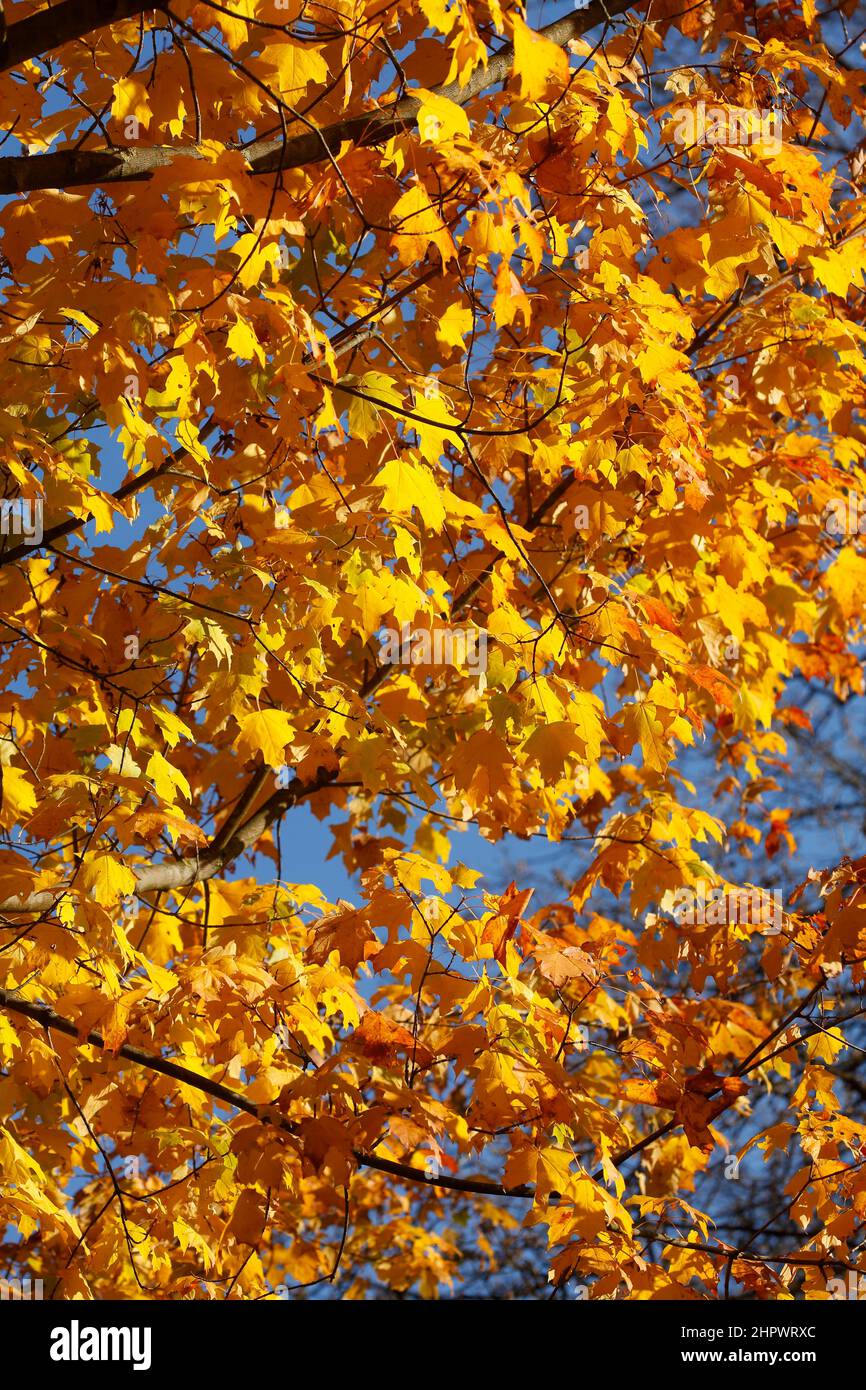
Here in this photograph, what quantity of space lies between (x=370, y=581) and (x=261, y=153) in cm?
125

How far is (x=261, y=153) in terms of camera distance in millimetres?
3467

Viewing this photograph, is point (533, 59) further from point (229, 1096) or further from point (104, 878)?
point (229, 1096)

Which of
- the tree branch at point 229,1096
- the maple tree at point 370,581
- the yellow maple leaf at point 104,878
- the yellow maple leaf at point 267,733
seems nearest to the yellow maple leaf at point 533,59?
the maple tree at point 370,581

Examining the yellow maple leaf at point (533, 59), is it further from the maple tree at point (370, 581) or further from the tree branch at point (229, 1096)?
the tree branch at point (229, 1096)

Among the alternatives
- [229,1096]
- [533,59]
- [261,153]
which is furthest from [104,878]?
[533,59]

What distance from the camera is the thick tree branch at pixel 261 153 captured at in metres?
3.11

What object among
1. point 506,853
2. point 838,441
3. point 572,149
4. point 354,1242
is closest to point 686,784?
point 838,441

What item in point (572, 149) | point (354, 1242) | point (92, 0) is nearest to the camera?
point (92, 0)

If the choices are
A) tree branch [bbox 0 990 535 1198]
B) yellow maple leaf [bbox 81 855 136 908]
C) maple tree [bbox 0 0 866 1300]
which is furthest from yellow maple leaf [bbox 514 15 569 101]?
tree branch [bbox 0 990 535 1198]

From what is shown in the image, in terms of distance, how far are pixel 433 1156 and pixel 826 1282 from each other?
128 cm

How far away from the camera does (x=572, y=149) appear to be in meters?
3.88

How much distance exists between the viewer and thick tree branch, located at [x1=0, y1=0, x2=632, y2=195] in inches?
122

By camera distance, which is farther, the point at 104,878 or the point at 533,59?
the point at 104,878

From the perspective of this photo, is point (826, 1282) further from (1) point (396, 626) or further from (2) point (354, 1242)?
(2) point (354, 1242)
